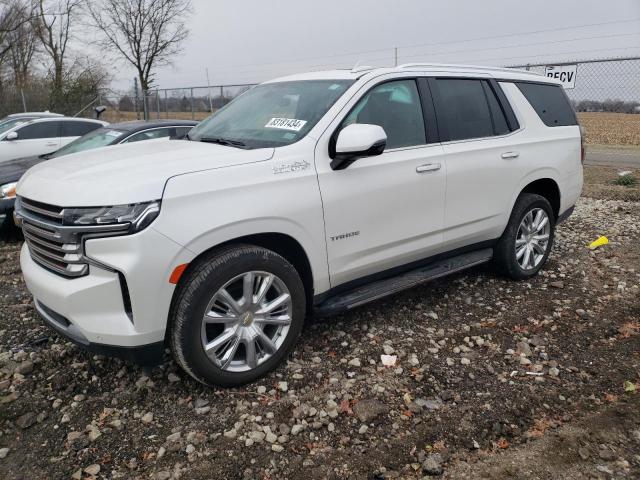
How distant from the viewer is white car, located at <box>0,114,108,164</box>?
10.2 m

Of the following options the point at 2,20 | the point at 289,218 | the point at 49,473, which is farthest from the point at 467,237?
the point at 2,20

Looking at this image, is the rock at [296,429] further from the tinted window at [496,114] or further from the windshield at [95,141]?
the windshield at [95,141]

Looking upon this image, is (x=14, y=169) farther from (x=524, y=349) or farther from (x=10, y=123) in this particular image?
(x=10, y=123)

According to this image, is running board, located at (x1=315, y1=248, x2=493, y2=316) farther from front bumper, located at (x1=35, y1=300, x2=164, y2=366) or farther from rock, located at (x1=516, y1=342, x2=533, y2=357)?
front bumper, located at (x1=35, y1=300, x2=164, y2=366)

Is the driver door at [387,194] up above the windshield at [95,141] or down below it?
below

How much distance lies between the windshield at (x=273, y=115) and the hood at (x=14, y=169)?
3197 mm

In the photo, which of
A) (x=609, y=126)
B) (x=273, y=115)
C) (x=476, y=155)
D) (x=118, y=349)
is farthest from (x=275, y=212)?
(x=609, y=126)

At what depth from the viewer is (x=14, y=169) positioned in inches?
244

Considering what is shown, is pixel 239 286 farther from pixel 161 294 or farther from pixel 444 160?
pixel 444 160

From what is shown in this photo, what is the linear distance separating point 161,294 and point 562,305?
333 centimetres

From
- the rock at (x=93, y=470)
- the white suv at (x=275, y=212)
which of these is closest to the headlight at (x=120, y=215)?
the white suv at (x=275, y=212)

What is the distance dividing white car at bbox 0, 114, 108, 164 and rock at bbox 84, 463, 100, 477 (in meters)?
8.91

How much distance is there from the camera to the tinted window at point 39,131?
1041 cm

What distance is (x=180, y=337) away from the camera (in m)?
2.72
